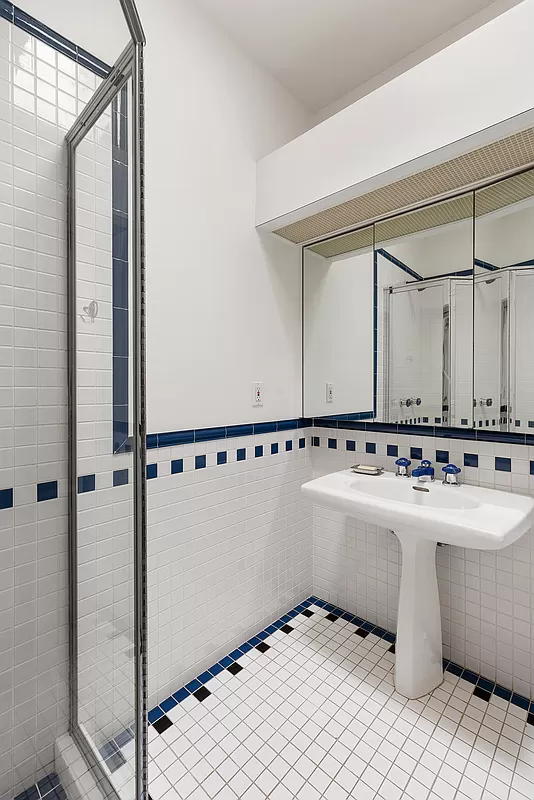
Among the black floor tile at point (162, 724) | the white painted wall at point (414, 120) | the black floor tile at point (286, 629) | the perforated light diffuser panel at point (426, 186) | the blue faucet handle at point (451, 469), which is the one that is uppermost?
the white painted wall at point (414, 120)

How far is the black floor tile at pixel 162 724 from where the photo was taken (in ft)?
4.45

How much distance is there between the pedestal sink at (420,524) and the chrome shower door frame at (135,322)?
0.84 metres

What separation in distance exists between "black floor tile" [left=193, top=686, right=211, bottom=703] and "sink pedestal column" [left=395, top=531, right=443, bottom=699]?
73 cm

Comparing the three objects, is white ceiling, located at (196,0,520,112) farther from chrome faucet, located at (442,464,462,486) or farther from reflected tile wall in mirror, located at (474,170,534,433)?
chrome faucet, located at (442,464,462,486)

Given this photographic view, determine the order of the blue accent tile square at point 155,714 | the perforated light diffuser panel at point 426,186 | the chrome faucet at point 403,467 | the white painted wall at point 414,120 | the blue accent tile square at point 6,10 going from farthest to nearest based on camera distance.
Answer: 1. the chrome faucet at point 403,467
2. the blue accent tile square at point 155,714
3. the perforated light diffuser panel at point 426,186
4. the white painted wall at point 414,120
5. the blue accent tile square at point 6,10

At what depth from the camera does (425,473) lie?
164cm

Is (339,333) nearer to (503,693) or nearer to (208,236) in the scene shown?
(208,236)

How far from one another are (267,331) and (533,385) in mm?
1115

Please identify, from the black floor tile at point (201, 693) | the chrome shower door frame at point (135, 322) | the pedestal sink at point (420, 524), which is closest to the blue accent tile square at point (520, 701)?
the pedestal sink at point (420, 524)

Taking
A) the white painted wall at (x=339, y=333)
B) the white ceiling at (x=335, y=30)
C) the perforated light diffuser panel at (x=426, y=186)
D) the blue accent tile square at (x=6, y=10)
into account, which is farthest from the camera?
the white painted wall at (x=339, y=333)

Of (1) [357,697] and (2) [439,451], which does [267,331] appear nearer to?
(2) [439,451]

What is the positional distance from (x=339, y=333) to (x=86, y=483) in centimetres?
150

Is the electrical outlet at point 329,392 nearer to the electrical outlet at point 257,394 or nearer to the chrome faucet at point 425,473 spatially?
the electrical outlet at point 257,394

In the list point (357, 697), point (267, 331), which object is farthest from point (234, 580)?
point (267, 331)
